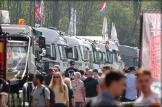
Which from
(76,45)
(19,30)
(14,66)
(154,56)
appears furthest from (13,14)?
(154,56)

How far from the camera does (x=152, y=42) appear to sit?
38.3 ft

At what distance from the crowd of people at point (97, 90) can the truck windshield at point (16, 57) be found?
111 cm

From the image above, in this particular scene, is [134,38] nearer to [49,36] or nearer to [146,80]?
[49,36]

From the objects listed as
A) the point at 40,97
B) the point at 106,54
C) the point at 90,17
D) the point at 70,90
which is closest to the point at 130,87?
the point at 70,90

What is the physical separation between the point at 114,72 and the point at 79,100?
10597 millimetres

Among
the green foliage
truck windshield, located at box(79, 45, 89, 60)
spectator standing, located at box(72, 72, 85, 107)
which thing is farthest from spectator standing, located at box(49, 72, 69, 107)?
the green foliage

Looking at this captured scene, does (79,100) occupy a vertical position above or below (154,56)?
below

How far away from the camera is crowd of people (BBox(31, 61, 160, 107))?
7.95 meters

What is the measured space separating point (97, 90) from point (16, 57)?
12.5ft

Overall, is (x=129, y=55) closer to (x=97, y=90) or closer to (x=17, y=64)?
(x=17, y=64)

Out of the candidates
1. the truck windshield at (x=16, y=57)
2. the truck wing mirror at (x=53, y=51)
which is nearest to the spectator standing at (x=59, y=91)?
the truck windshield at (x=16, y=57)

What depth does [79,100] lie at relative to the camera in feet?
61.0

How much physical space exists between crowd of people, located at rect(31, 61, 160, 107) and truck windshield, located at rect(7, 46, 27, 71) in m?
1.11

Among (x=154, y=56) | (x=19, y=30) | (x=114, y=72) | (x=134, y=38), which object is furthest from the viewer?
(x=134, y=38)
